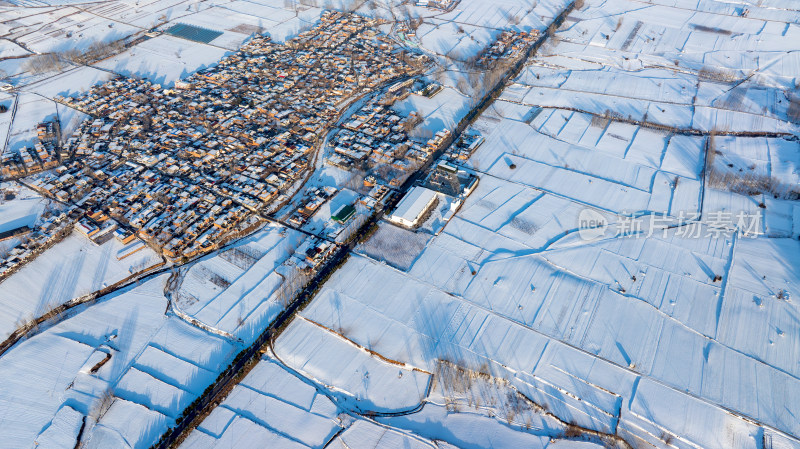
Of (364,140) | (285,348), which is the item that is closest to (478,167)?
(364,140)

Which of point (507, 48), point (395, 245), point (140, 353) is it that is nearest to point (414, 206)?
point (395, 245)

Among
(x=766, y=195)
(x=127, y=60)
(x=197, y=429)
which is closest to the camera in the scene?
(x=197, y=429)

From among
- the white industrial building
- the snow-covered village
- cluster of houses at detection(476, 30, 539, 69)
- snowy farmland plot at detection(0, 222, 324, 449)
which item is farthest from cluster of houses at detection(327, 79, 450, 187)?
cluster of houses at detection(476, 30, 539, 69)

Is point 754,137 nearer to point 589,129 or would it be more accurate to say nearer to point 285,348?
point 589,129

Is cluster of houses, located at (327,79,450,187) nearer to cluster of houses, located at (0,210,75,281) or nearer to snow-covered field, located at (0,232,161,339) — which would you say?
snow-covered field, located at (0,232,161,339)

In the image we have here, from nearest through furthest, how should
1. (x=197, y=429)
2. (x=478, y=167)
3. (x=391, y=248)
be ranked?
1. (x=197, y=429)
2. (x=391, y=248)
3. (x=478, y=167)

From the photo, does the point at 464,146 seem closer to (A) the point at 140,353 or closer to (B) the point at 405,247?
(B) the point at 405,247

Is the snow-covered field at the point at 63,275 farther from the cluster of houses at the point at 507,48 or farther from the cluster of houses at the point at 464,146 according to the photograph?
the cluster of houses at the point at 507,48
